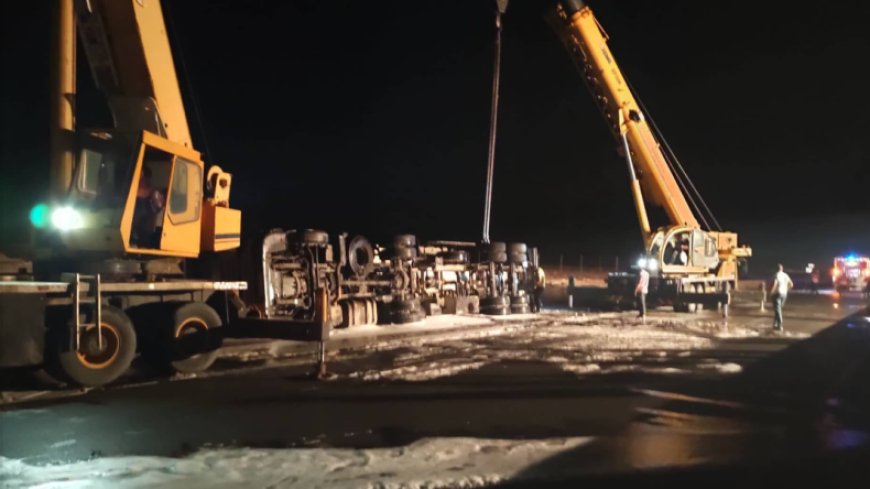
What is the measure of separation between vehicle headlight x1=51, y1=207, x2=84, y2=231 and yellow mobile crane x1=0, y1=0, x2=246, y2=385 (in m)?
0.02

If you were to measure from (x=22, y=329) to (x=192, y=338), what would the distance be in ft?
8.43

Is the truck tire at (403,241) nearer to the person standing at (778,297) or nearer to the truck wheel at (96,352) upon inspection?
the truck wheel at (96,352)

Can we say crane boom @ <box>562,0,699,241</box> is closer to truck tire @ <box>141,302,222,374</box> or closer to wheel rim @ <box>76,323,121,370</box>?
truck tire @ <box>141,302,222,374</box>

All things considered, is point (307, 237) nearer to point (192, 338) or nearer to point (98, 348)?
point (192, 338)

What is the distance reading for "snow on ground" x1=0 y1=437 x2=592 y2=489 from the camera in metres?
5.86

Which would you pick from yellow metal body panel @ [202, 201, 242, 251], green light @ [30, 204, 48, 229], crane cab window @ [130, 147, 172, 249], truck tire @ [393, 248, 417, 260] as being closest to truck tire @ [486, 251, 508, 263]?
truck tire @ [393, 248, 417, 260]

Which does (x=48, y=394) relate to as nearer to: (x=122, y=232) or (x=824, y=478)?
(x=122, y=232)

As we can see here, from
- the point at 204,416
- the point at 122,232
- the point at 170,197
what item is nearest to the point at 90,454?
the point at 204,416

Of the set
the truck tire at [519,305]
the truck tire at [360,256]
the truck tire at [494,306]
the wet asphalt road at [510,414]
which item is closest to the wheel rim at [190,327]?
the wet asphalt road at [510,414]

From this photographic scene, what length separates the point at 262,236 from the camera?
14789 millimetres

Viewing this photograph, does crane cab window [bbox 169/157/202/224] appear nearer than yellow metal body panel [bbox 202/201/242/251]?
Yes

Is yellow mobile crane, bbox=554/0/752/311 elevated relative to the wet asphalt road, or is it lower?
elevated

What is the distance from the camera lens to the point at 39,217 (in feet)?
32.8

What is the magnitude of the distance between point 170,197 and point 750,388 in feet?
28.9
